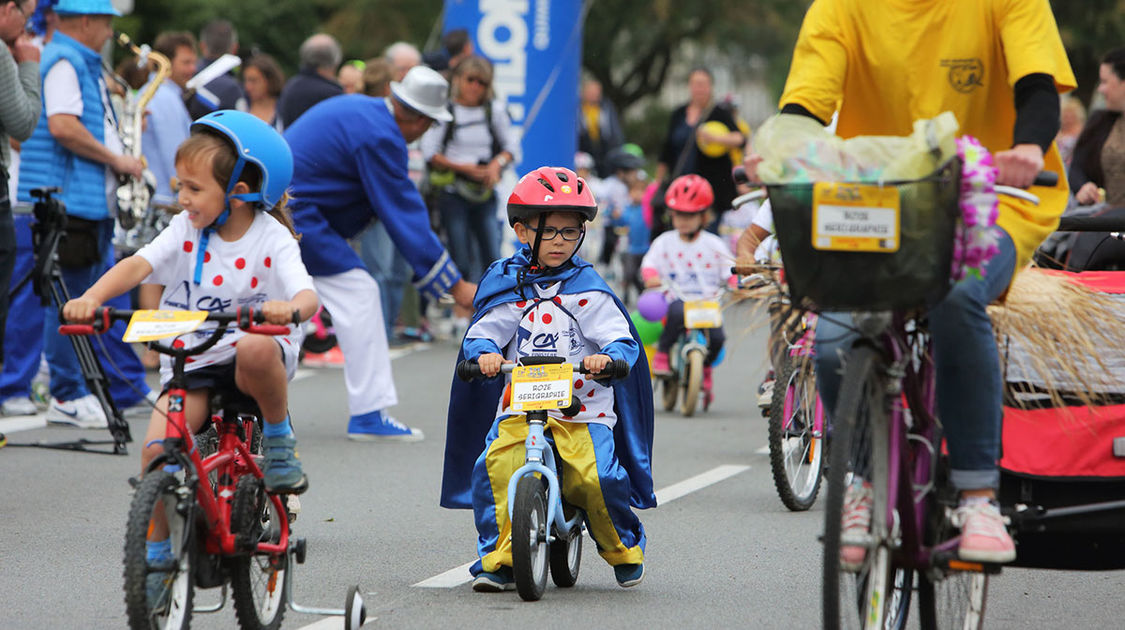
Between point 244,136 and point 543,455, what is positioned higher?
point 244,136

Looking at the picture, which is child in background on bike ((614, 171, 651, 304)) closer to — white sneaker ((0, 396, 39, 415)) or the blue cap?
white sneaker ((0, 396, 39, 415))

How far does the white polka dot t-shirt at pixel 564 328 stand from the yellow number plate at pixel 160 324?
5.14 feet

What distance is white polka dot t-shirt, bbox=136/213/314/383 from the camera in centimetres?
527

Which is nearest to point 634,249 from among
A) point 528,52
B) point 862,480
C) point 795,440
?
point 528,52

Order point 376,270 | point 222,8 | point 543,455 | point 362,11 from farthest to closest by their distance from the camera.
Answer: point 362,11 < point 222,8 < point 376,270 < point 543,455

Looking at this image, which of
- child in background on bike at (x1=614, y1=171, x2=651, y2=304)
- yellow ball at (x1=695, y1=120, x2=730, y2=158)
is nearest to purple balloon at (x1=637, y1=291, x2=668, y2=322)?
yellow ball at (x1=695, y1=120, x2=730, y2=158)

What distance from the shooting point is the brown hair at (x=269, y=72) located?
1380 centimetres

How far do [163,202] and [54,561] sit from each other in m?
5.22

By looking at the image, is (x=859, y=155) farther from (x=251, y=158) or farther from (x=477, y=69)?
(x=477, y=69)

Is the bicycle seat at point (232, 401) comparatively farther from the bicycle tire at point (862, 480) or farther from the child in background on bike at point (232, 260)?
the bicycle tire at point (862, 480)

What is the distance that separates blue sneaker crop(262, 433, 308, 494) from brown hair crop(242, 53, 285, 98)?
29.9 ft

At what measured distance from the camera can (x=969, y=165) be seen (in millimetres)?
4219

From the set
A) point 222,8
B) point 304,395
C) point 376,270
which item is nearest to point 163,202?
point 304,395

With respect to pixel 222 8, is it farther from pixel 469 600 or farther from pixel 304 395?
pixel 469 600
